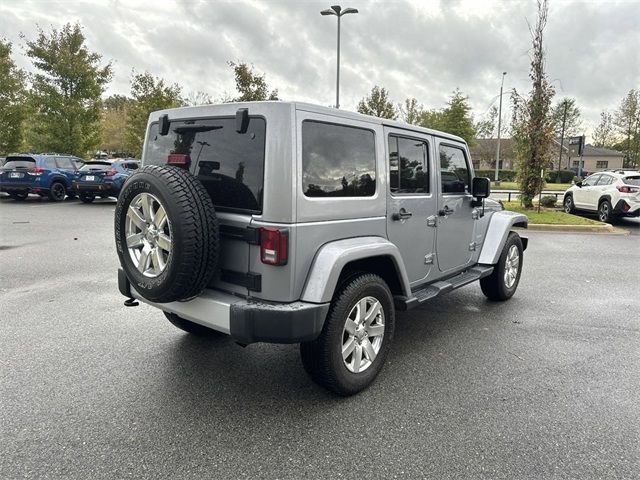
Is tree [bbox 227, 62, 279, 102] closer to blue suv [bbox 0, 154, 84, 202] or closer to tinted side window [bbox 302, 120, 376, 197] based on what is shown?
blue suv [bbox 0, 154, 84, 202]

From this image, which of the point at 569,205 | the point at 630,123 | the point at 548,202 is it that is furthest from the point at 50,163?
the point at 630,123

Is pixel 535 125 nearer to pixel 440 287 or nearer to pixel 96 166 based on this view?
pixel 440 287

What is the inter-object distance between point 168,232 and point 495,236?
3.69 meters

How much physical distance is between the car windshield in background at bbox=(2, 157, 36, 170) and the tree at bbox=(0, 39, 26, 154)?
7056 mm

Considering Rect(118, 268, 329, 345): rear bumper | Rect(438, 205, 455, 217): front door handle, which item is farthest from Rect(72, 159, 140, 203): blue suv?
Rect(118, 268, 329, 345): rear bumper

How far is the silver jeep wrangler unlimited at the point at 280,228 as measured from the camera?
8.73ft

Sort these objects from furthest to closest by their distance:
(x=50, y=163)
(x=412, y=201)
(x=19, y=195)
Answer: (x=19, y=195), (x=50, y=163), (x=412, y=201)

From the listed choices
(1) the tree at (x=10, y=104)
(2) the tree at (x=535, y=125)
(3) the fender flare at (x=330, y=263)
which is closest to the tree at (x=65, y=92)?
(1) the tree at (x=10, y=104)

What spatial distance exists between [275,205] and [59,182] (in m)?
16.2

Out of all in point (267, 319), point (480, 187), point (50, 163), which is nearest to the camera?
point (267, 319)

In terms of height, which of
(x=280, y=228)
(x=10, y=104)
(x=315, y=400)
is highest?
(x=10, y=104)

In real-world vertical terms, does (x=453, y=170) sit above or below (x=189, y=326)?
above

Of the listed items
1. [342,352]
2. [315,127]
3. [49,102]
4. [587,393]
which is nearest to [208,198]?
[315,127]

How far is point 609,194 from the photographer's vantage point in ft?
42.0
